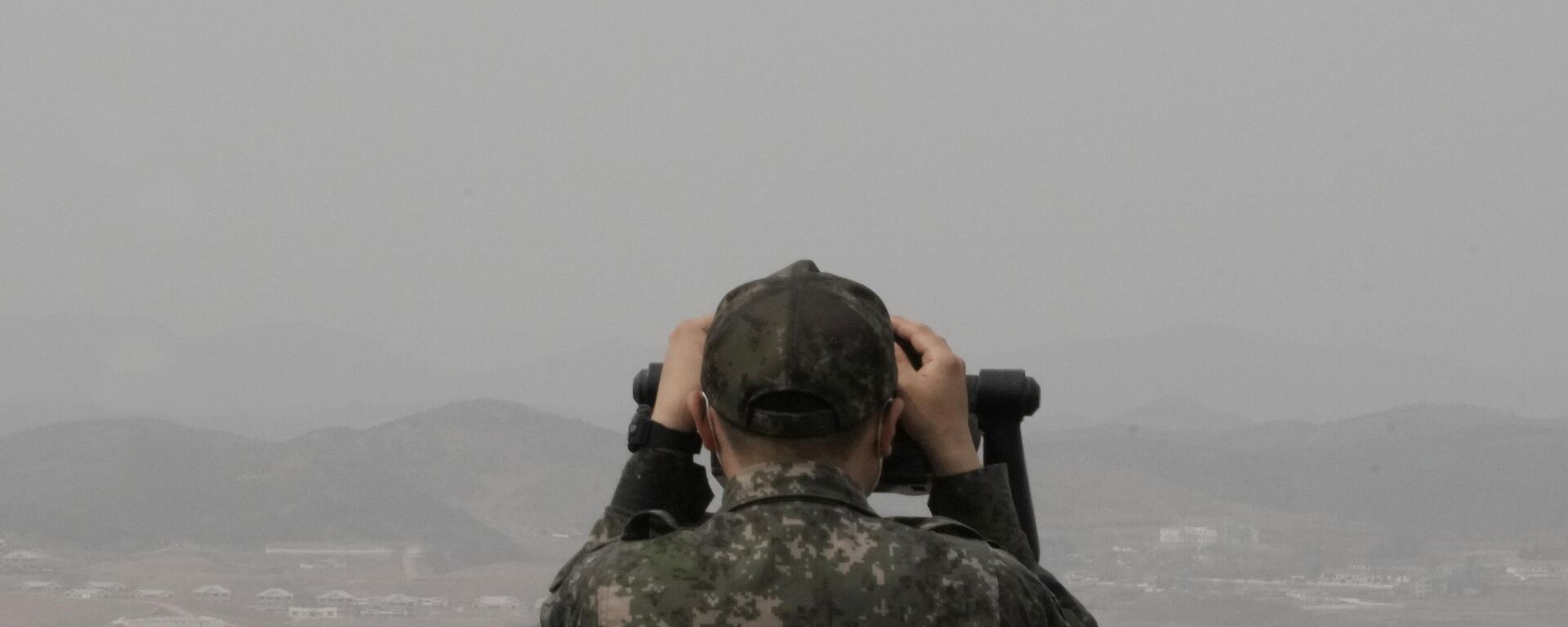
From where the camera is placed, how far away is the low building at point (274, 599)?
160 m

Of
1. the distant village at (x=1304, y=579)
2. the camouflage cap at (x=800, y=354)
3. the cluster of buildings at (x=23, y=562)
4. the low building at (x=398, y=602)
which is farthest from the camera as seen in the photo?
the distant village at (x=1304, y=579)

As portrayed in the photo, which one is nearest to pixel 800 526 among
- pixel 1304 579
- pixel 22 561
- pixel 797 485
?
pixel 797 485

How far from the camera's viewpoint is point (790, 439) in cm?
327

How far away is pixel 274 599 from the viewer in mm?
165375

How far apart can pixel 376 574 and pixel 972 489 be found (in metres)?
188

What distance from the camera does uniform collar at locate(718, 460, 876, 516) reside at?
10.7 ft

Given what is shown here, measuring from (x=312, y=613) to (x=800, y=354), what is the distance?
564ft

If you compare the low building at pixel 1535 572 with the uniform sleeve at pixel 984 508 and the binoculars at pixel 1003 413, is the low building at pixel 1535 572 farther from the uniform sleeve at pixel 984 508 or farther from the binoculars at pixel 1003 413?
the uniform sleeve at pixel 984 508

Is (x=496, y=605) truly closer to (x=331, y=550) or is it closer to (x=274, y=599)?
(x=274, y=599)

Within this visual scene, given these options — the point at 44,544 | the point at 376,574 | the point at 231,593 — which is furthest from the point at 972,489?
the point at 44,544

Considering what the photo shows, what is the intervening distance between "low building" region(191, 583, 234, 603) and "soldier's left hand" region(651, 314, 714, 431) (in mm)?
166814

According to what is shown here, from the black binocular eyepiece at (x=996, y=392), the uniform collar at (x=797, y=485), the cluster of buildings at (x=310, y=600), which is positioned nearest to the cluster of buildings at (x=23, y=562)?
the cluster of buildings at (x=310, y=600)

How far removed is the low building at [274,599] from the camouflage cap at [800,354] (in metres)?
164

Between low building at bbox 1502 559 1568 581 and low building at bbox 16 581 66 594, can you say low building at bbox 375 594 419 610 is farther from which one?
low building at bbox 1502 559 1568 581
